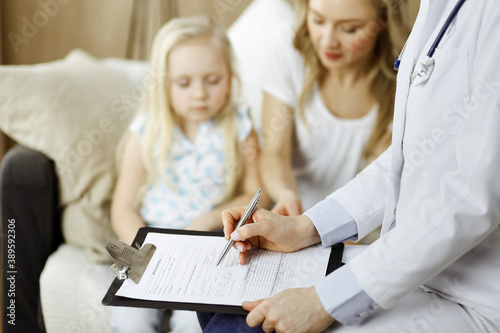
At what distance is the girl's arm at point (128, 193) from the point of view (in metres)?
1.53

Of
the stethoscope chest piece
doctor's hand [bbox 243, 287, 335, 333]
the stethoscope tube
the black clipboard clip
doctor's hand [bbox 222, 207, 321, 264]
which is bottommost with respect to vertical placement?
the black clipboard clip

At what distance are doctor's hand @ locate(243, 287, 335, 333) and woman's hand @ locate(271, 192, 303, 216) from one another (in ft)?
2.01

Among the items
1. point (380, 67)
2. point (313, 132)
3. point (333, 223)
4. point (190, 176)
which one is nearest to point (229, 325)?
point (333, 223)

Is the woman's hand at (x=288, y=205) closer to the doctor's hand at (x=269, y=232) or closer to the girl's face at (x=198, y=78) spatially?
the girl's face at (x=198, y=78)

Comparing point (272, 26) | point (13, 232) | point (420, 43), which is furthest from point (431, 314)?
point (272, 26)

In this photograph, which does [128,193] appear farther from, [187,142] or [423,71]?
[423,71]

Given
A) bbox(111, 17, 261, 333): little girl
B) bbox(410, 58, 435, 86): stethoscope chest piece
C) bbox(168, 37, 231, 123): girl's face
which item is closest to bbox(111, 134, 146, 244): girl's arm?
bbox(111, 17, 261, 333): little girl

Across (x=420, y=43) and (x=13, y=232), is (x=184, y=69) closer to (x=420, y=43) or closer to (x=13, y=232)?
(x=13, y=232)

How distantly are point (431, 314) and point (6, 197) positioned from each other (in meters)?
1.13

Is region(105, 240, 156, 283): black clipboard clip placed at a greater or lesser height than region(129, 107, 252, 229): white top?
greater

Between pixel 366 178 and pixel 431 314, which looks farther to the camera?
pixel 366 178

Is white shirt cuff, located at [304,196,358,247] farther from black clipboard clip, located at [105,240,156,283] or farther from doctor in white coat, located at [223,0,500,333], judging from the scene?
black clipboard clip, located at [105,240,156,283]

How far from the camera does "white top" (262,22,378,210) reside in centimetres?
165

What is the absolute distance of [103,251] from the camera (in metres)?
1.55
